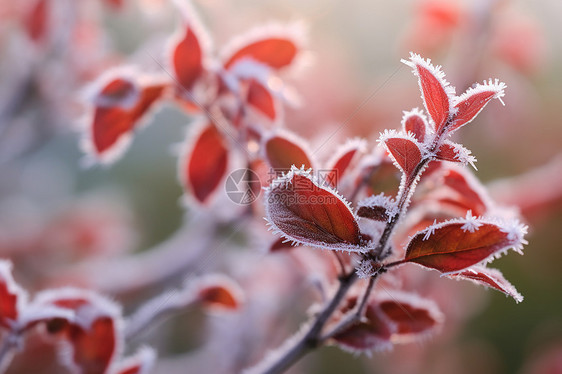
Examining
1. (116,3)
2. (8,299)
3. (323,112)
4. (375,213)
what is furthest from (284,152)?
(323,112)

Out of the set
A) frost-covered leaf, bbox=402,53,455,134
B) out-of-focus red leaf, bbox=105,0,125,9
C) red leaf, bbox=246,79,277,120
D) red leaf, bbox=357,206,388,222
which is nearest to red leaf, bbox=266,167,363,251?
red leaf, bbox=357,206,388,222

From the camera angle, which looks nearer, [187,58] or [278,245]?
[278,245]

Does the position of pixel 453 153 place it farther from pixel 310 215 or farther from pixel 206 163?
pixel 206 163

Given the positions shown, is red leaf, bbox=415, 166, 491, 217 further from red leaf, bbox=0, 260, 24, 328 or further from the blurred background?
red leaf, bbox=0, 260, 24, 328

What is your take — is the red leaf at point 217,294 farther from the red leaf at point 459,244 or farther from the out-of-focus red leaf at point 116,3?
the out-of-focus red leaf at point 116,3

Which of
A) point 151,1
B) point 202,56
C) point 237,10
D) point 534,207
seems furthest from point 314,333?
point 237,10

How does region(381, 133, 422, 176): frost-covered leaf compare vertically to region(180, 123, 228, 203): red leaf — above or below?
below
